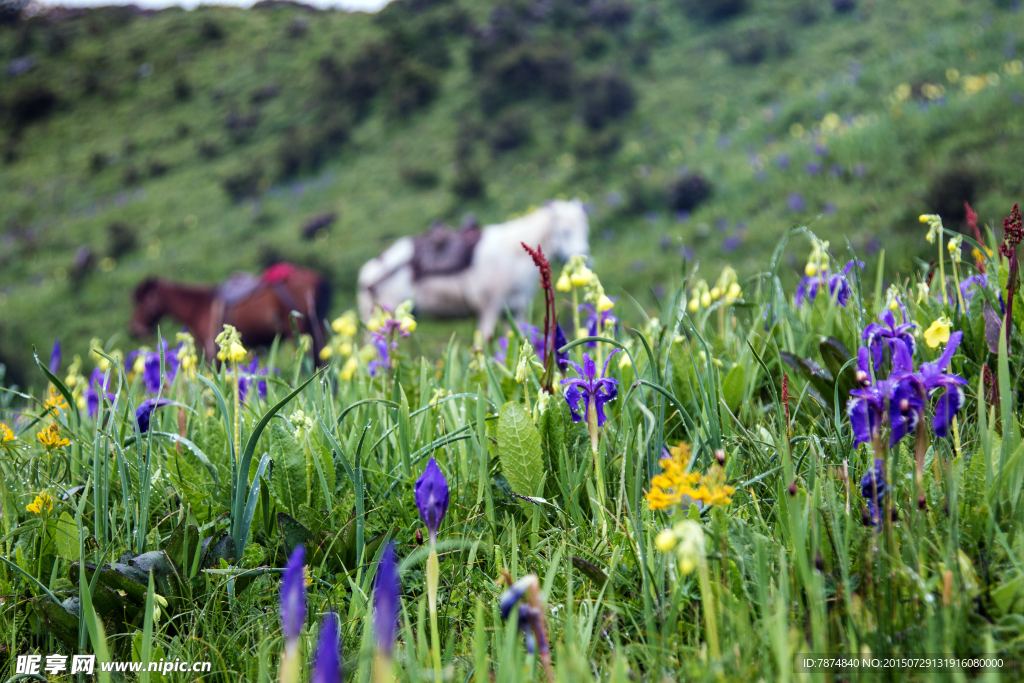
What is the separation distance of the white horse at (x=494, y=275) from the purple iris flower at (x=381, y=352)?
5702mm

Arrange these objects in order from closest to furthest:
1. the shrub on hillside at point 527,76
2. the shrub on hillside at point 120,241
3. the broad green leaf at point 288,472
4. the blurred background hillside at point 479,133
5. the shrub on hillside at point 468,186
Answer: the broad green leaf at point 288,472 → the blurred background hillside at point 479,133 → the shrub on hillside at point 468,186 → the shrub on hillside at point 120,241 → the shrub on hillside at point 527,76

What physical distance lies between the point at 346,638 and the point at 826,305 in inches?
81.2

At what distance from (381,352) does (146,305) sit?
30.6ft

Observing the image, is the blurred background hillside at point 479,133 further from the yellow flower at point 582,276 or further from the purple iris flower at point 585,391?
the purple iris flower at point 585,391

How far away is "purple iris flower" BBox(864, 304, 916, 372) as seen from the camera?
1424mm

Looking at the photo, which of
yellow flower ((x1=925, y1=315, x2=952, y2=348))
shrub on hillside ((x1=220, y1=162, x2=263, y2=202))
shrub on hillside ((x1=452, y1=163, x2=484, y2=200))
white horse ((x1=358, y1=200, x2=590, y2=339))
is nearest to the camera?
yellow flower ((x1=925, y1=315, x2=952, y2=348))

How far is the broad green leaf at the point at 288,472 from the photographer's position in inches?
64.4

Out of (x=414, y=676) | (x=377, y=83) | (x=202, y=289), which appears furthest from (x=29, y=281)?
(x=414, y=676)

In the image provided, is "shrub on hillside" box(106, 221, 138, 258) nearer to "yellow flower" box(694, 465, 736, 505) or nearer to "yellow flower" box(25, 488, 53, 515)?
"yellow flower" box(25, 488, 53, 515)

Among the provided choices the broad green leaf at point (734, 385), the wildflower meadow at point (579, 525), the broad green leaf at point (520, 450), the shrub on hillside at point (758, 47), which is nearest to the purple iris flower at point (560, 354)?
the wildflower meadow at point (579, 525)

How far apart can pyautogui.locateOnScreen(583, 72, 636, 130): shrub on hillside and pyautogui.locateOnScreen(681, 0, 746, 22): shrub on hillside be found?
6.35 metres

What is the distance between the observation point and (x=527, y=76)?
773 inches

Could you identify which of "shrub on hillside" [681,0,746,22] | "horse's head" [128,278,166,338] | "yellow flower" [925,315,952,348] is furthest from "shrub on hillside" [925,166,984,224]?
"shrub on hillside" [681,0,746,22]

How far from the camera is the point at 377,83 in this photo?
879 inches
